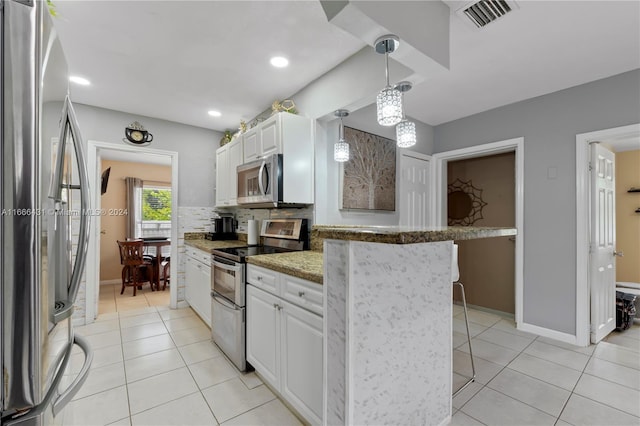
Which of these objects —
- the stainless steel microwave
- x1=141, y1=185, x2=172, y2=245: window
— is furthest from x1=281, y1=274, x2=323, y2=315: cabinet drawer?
x1=141, y1=185, x2=172, y2=245: window

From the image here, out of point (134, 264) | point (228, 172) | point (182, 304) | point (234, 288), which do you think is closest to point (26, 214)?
point (234, 288)

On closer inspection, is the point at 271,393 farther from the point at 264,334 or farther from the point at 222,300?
the point at 222,300

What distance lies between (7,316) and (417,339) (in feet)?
4.76

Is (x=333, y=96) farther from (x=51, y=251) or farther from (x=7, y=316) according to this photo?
(x=7, y=316)

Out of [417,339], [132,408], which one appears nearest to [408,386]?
[417,339]

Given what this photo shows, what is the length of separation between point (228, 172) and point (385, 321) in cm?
295

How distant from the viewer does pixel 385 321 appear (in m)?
1.25

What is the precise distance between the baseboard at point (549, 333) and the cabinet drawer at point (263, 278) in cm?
281

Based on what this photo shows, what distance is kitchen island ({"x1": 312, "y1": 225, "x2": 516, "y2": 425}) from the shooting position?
1.14 m

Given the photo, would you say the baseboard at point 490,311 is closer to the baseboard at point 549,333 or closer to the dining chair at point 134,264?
the baseboard at point 549,333

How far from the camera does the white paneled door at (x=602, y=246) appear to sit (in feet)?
8.91

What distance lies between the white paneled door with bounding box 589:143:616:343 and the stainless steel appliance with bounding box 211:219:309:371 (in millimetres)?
2746

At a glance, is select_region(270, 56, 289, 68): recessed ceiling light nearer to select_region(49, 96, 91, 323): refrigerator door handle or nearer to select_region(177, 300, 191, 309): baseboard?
select_region(49, 96, 91, 323): refrigerator door handle

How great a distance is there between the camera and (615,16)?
70.5 inches
